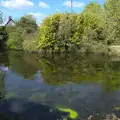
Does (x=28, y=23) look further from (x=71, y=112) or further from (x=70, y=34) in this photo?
(x=71, y=112)

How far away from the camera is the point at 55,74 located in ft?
86.7

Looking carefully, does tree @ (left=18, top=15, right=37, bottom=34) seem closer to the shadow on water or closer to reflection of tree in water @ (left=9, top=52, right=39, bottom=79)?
reflection of tree in water @ (left=9, top=52, right=39, bottom=79)

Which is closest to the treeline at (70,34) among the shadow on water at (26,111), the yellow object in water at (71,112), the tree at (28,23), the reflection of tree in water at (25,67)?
the tree at (28,23)

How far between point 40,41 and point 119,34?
3098 centimetres

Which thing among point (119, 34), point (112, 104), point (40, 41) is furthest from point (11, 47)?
point (112, 104)

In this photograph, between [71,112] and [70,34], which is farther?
[70,34]

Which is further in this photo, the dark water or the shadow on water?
the dark water

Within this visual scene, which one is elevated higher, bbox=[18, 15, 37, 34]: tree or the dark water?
bbox=[18, 15, 37, 34]: tree

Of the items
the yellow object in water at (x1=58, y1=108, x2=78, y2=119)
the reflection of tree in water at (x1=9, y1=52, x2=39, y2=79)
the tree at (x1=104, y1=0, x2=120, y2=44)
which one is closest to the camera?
the yellow object in water at (x1=58, y1=108, x2=78, y2=119)

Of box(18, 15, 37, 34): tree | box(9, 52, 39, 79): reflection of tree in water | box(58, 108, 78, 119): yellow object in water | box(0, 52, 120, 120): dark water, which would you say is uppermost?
box(18, 15, 37, 34): tree

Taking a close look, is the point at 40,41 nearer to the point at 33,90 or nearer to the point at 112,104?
the point at 33,90

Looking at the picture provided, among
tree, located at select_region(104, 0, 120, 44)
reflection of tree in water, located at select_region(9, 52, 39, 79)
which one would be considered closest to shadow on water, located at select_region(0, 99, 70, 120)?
reflection of tree in water, located at select_region(9, 52, 39, 79)

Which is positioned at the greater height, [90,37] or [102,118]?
[90,37]

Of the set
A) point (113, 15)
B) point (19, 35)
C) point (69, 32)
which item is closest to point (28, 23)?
point (19, 35)
